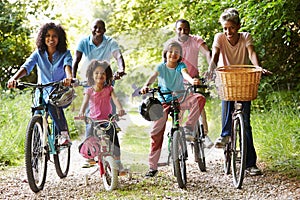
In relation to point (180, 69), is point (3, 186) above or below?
below

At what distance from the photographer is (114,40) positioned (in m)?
3.87

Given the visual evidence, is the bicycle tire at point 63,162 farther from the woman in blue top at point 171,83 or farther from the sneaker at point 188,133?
the sneaker at point 188,133

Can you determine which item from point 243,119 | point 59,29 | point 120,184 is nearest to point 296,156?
point 243,119

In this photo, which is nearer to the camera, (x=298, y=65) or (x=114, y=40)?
(x=114, y=40)

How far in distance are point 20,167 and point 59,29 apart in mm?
1478

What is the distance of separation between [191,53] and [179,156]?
844 mm

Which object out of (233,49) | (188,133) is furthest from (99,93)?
(233,49)

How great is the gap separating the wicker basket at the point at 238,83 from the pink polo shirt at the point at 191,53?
0.37m

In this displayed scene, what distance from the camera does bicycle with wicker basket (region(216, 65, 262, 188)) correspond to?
372 centimetres

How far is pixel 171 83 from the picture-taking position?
398 centimetres

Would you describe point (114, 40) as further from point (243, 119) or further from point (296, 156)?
point (296, 156)

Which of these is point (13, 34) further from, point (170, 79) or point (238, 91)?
point (238, 91)

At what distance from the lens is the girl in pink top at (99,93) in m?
3.79

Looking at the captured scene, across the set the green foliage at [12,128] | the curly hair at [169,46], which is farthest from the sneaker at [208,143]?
the green foliage at [12,128]
